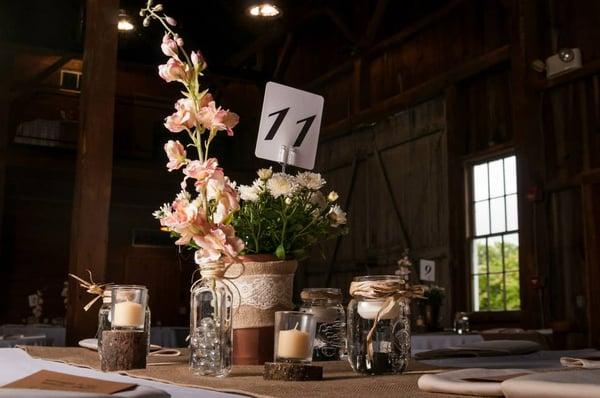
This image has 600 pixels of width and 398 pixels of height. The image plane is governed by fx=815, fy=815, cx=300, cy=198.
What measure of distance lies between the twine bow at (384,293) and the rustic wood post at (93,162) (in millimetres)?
2195

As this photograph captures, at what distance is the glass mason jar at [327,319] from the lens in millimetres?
2176

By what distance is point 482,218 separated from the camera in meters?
10.1

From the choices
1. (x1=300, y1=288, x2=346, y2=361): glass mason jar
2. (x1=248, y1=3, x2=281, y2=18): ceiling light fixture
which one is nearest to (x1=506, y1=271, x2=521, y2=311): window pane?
(x1=248, y1=3, x2=281, y2=18): ceiling light fixture

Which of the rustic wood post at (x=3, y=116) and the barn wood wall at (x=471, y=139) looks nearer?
the barn wood wall at (x=471, y=139)

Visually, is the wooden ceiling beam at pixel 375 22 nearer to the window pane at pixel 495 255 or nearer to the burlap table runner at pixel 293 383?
the window pane at pixel 495 255

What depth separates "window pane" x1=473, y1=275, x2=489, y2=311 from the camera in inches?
385

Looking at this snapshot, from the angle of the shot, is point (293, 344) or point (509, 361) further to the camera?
point (509, 361)

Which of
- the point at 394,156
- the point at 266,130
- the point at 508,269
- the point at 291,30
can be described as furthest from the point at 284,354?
the point at 291,30

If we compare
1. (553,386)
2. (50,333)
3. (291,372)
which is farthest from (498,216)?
(553,386)

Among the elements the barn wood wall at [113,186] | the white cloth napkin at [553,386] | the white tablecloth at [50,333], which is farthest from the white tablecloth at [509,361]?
the barn wood wall at [113,186]

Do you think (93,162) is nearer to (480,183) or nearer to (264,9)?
(264,9)

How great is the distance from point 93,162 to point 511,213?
22.3ft

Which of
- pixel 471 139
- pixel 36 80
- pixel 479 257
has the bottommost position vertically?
pixel 479 257

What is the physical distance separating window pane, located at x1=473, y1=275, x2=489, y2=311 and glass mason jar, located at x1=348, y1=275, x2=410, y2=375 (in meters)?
8.17
